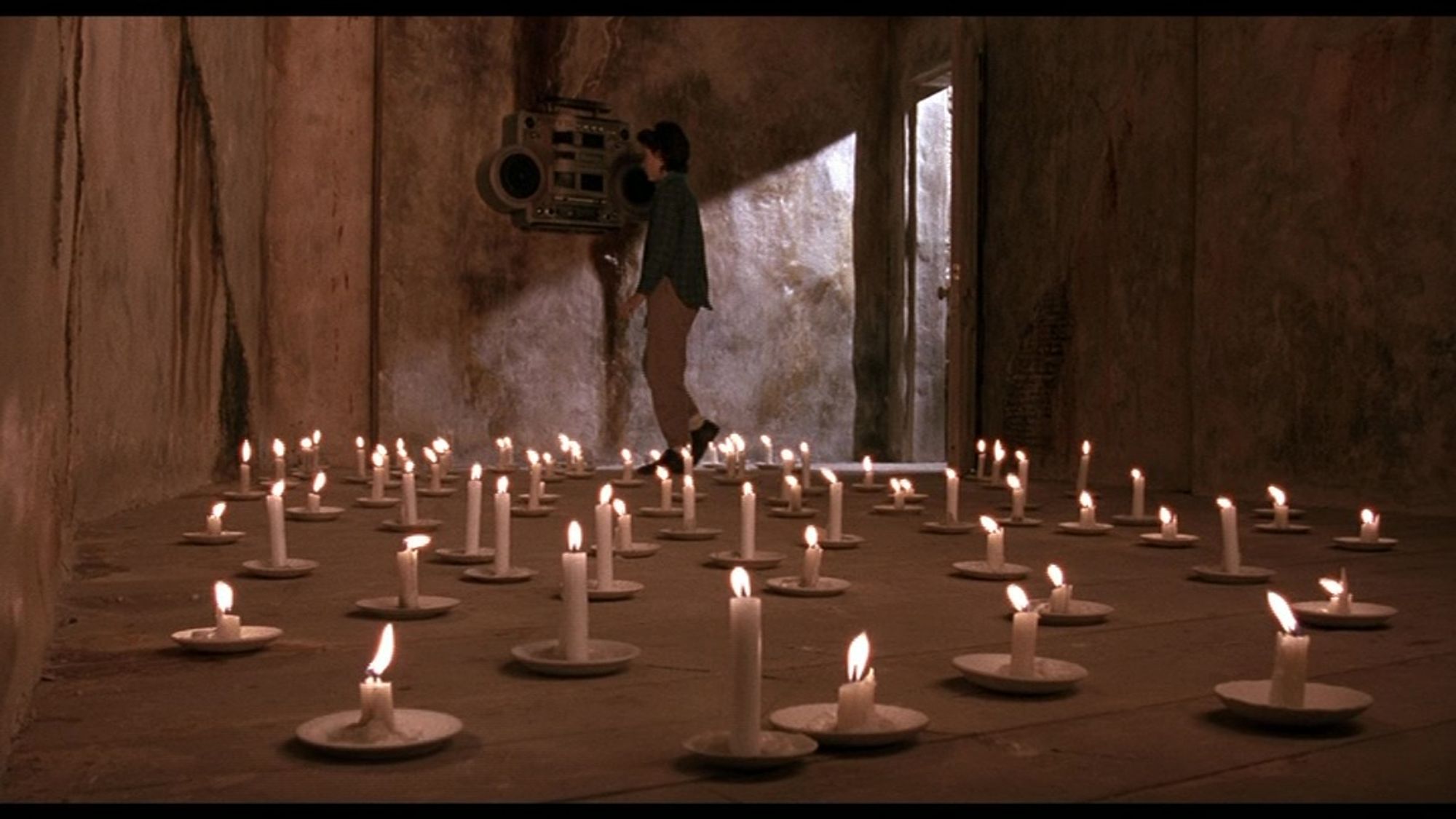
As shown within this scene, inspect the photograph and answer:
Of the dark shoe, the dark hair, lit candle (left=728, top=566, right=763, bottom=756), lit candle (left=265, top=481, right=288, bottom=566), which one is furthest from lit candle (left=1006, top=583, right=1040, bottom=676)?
the dark hair

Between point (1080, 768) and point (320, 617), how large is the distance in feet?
6.78

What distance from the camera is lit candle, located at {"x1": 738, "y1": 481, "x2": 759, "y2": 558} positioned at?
399 centimetres

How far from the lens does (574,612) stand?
2.67 m


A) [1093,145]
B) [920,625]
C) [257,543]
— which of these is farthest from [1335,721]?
[1093,145]

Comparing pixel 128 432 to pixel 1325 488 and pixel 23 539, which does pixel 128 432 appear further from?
pixel 1325 488

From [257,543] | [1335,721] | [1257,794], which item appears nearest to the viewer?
[1257,794]

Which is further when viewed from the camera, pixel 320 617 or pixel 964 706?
pixel 320 617

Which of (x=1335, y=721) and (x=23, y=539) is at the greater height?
(x=23, y=539)

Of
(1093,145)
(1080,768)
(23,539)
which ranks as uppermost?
(1093,145)

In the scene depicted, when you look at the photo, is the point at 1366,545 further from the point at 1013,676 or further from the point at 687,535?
the point at 1013,676

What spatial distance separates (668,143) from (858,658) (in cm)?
699

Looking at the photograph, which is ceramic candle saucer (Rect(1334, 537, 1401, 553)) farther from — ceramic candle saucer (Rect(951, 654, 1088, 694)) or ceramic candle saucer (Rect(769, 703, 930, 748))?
ceramic candle saucer (Rect(769, 703, 930, 748))

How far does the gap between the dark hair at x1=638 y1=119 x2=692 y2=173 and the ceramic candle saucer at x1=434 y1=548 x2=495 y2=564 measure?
4.76 metres

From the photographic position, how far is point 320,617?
11.1 ft
